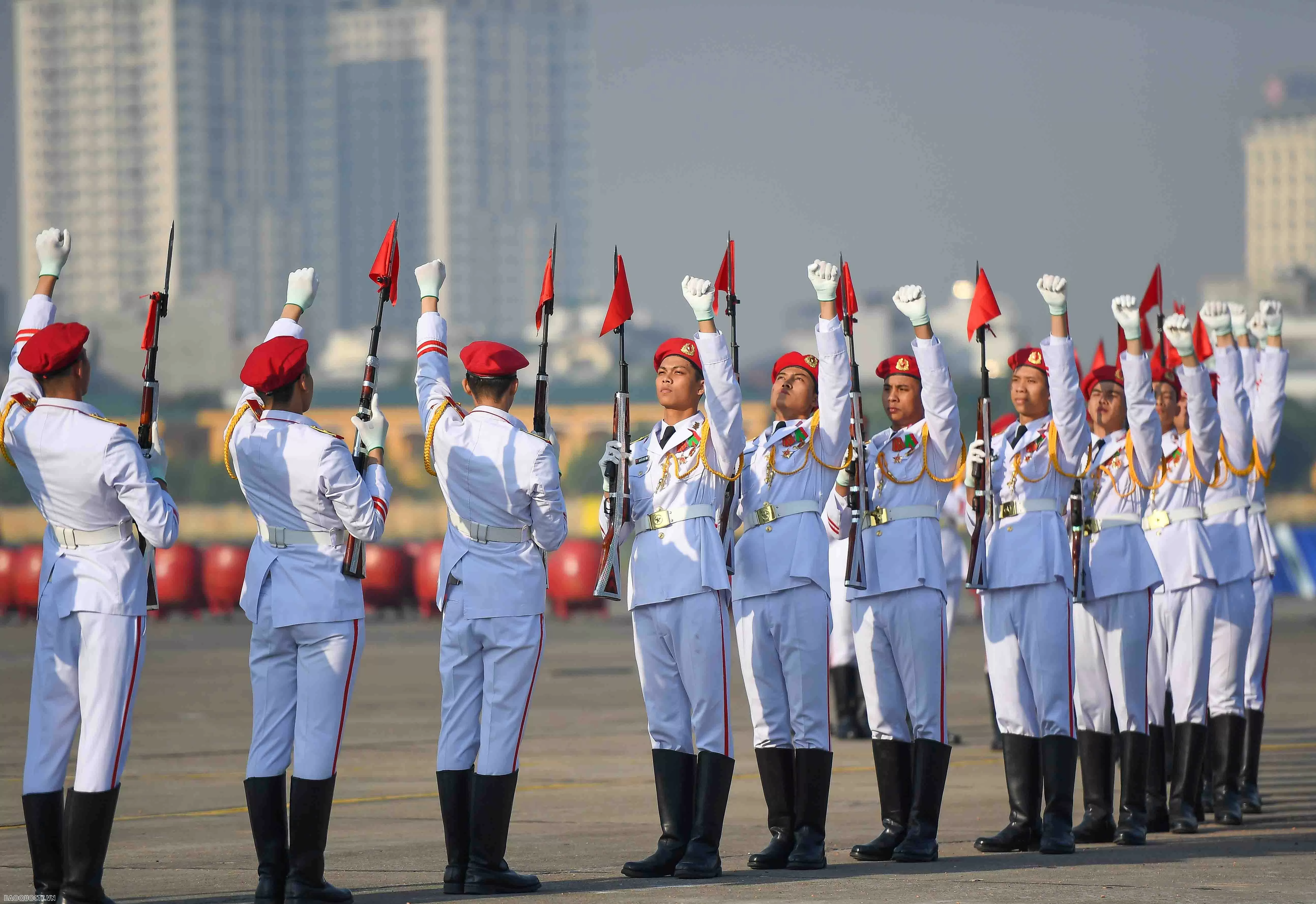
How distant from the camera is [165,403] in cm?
10762

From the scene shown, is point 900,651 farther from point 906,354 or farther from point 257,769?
point 257,769

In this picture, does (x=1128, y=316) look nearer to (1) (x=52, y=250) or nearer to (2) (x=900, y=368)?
(2) (x=900, y=368)

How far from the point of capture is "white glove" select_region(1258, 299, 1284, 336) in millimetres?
10555

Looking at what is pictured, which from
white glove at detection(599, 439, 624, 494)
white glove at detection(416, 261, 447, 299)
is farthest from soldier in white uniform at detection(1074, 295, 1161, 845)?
white glove at detection(416, 261, 447, 299)

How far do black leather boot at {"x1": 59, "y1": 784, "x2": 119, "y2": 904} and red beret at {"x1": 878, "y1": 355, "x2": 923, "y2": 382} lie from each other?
3682 mm

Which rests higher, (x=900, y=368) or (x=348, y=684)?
(x=900, y=368)

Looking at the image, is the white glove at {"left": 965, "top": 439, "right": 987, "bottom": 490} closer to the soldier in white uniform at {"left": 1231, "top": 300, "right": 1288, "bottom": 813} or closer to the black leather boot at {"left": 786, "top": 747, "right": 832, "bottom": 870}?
the black leather boot at {"left": 786, "top": 747, "right": 832, "bottom": 870}

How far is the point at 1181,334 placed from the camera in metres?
9.20

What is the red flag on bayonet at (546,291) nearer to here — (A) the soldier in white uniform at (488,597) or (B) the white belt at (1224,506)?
(A) the soldier in white uniform at (488,597)

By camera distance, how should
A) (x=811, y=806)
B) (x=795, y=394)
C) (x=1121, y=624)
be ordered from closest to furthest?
(x=811, y=806) → (x=795, y=394) → (x=1121, y=624)

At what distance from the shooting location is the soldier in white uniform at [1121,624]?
8891 mm

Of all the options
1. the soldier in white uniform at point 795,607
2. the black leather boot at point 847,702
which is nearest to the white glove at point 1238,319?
the soldier in white uniform at point 795,607

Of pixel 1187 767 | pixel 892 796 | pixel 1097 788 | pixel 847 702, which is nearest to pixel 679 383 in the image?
pixel 892 796

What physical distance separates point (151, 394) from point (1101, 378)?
14.8 ft
